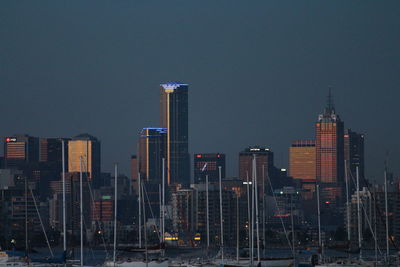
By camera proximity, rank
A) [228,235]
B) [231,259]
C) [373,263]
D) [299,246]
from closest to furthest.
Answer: [373,263] < [231,259] < [299,246] < [228,235]

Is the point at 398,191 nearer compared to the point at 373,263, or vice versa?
the point at 373,263

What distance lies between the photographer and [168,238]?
190 m

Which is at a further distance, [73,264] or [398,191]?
[398,191]

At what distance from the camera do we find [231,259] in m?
101

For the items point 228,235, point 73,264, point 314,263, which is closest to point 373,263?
point 314,263

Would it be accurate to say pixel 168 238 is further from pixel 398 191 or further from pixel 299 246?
pixel 398 191

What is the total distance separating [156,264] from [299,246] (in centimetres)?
8556

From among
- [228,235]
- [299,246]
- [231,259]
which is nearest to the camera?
[231,259]

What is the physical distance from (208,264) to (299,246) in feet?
270

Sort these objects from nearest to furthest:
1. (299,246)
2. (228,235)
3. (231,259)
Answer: (231,259), (299,246), (228,235)

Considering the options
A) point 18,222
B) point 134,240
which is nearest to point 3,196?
point 18,222

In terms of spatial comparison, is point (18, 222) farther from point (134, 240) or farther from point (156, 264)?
point (156, 264)

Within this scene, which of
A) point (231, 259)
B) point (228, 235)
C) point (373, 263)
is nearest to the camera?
point (373, 263)

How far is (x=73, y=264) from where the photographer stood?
332ft
